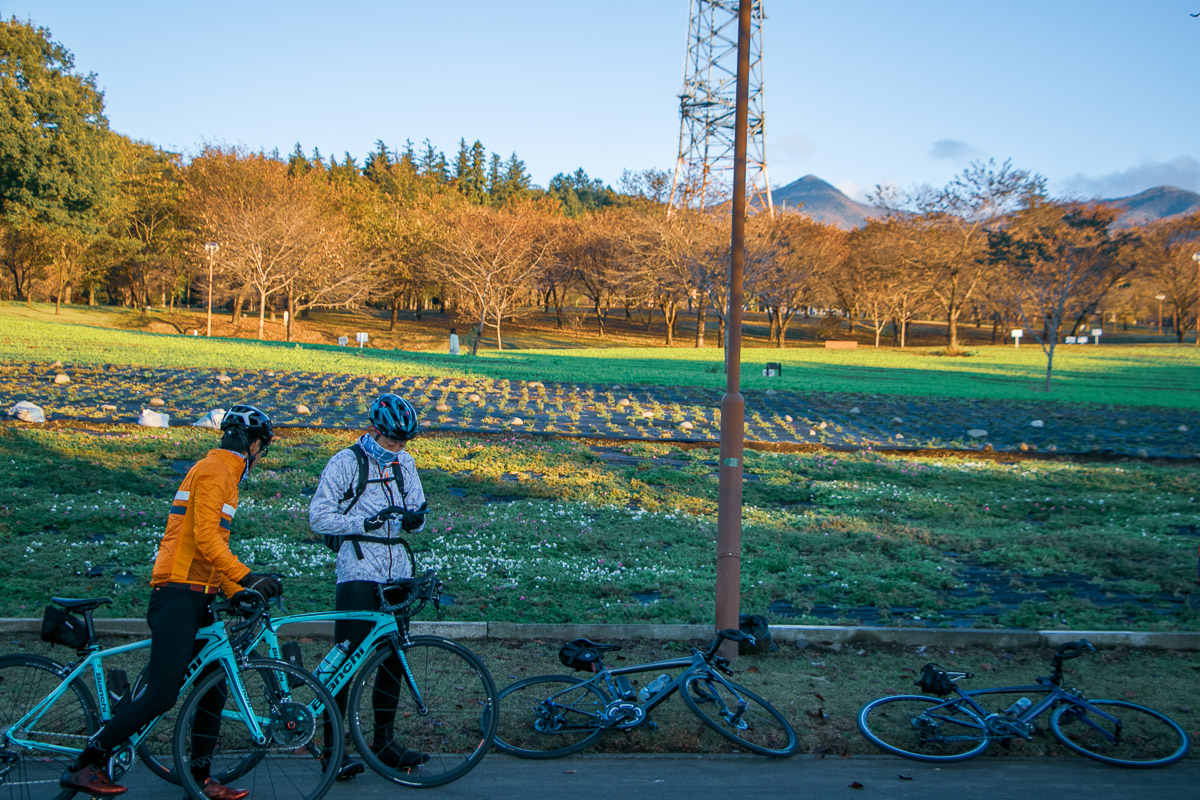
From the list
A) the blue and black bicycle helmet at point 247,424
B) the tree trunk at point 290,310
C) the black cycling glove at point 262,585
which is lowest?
the black cycling glove at point 262,585

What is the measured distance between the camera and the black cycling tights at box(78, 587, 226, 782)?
4.04m

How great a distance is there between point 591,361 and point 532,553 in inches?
987

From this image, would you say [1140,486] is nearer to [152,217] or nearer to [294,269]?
[294,269]

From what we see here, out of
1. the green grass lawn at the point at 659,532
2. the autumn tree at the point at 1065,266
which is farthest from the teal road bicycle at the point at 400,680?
the autumn tree at the point at 1065,266

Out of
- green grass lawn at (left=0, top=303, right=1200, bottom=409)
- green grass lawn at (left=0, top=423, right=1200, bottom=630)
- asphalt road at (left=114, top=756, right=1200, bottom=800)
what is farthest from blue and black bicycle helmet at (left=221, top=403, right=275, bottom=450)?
→ green grass lawn at (left=0, top=303, right=1200, bottom=409)

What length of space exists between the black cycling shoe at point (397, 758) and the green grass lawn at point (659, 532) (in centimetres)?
252

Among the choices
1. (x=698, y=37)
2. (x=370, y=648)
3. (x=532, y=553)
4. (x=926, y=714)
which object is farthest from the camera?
(x=698, y=37)

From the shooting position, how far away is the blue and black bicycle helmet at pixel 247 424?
4.24m

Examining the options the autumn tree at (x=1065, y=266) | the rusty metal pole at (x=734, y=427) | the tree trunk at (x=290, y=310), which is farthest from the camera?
the tree trunk at (x=290, y=310)

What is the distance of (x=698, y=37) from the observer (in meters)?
47.2

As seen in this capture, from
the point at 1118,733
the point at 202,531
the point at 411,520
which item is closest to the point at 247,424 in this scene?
the point at 202,531

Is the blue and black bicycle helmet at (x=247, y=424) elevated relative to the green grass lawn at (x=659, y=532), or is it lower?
elevated

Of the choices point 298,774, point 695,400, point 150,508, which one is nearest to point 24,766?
point 298,774

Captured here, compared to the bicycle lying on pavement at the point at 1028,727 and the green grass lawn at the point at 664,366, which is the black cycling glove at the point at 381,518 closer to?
the bicycle lying on pavement at the point at 1028,727
